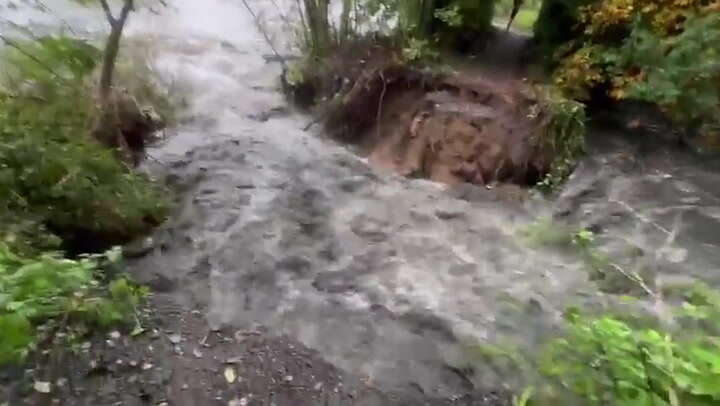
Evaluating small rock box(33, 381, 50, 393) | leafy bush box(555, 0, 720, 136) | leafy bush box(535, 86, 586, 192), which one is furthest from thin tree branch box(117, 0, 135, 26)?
leafy bush box(555, 0, 720, 136)

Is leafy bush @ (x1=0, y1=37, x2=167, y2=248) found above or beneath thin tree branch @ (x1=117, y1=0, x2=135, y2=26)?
beneath

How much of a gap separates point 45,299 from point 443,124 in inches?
175

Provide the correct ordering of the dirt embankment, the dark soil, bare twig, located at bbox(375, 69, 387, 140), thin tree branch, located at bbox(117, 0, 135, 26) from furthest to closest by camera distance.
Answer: bare twig, located at bbox(375, 69, 387, 140), the dirt embankment, thin tree branch, located at bbox(117, 0, 135, 26), the dark soil

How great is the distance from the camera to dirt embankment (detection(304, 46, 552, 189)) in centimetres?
653

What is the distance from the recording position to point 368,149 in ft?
24.5

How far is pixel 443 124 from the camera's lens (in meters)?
6.88

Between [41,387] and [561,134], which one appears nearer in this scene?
[41,387]

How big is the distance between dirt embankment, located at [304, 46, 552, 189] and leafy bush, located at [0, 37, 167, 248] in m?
2.54

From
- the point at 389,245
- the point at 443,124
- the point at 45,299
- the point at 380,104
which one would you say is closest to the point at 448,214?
the point at 389,245

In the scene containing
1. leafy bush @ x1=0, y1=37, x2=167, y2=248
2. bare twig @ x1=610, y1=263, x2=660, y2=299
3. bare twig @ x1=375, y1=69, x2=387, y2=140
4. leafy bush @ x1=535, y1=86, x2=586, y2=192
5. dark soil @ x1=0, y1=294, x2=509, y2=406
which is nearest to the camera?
dark soil @ x1=0, y1=294, x2=509, y2=406

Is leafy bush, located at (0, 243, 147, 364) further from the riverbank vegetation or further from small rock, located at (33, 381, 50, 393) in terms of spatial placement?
small rock, located at (33, 381, 50, 393)

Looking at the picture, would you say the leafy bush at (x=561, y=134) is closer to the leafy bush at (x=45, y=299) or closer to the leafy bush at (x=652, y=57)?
the leafy bush at (x=652, y=57)

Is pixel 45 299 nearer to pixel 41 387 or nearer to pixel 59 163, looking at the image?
pixel 41 387

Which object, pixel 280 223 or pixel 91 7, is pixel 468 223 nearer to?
pixel 280 223
